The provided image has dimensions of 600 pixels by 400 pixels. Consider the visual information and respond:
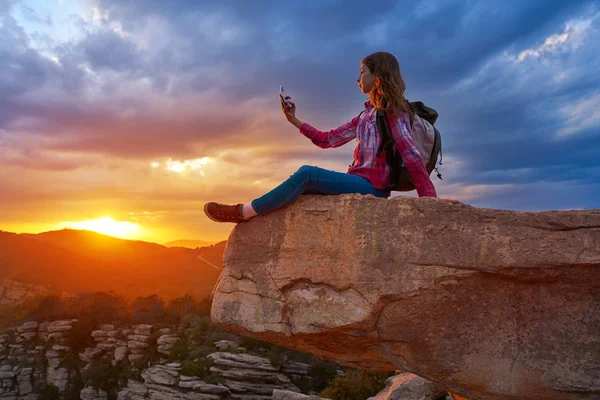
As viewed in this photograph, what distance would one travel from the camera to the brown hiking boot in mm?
4770

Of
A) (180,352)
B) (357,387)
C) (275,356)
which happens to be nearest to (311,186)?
(357,387)

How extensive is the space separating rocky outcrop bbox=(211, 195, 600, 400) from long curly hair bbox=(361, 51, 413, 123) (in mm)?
872

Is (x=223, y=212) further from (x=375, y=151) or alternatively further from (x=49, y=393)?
(x=49, y=393)

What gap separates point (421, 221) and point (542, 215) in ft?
3.24

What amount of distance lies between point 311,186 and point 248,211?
0.69m

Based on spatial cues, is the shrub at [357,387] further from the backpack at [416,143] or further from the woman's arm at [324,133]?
the backpack at [416,143]

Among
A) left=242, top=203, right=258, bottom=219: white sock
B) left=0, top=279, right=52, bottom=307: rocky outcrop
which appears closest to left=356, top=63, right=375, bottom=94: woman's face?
left=242, top=203, right=258, bottom=219: white sock

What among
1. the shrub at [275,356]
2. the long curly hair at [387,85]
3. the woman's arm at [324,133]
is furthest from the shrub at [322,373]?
the long curly hair at [387,85]

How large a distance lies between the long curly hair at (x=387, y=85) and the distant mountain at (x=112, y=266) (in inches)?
1678

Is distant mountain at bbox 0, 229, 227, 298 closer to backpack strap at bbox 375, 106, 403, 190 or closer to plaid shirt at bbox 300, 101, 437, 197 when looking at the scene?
plaid shirt at bbox 300, 101, 437, 197

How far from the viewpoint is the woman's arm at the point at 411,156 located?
439cm

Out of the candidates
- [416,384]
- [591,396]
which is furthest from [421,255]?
[416,384]

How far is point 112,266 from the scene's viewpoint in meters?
55.5

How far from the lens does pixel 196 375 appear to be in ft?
71.2
